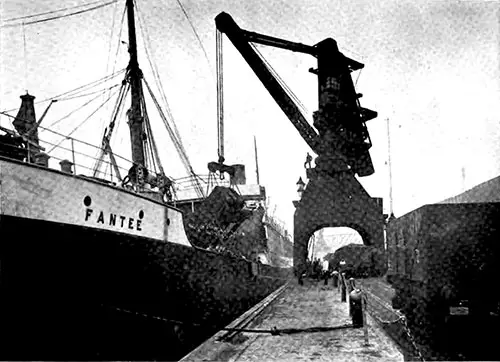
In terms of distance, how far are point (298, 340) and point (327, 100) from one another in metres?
12.0

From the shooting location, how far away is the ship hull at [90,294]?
21.5 feet

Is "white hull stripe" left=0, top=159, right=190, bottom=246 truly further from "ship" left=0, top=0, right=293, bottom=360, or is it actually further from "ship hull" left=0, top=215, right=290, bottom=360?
"ship hull" left=0, top=215, right=290, bottom=360

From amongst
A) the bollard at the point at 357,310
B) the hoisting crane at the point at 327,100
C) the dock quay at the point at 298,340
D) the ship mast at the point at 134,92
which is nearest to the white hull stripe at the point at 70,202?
the dock quay at the point at 298,340

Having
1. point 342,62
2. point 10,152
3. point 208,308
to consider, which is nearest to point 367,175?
point 342,62

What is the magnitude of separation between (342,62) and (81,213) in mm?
12991

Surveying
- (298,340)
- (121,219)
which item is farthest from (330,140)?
(298,340)

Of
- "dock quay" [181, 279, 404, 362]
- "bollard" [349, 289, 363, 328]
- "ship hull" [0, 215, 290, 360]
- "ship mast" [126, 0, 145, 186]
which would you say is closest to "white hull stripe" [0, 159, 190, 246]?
"ship hull" [0, 215, 290, 360]

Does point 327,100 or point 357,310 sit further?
point 327,100

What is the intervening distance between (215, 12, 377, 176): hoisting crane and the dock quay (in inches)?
348

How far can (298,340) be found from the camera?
749 centimetres

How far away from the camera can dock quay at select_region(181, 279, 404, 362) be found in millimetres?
6500

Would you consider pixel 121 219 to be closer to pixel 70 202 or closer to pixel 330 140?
pixel 70 202

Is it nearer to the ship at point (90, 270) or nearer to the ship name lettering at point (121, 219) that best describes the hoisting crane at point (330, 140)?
the ship at point (90, 270)

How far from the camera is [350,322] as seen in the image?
358 inches
